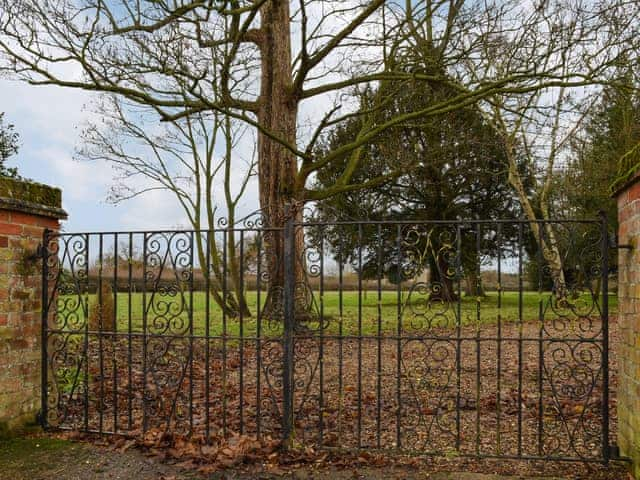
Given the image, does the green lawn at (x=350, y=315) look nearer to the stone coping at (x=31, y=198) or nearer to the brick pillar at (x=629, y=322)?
the stone coping at (x=31, y=198)

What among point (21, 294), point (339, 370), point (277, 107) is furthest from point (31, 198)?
point (277, 107)

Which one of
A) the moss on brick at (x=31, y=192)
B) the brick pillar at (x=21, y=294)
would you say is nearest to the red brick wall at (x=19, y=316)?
the brick pillar at (x=21, y=294)

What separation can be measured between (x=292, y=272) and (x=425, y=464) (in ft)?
5.88

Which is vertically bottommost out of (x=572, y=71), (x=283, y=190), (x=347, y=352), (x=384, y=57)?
(x=347, y=352)

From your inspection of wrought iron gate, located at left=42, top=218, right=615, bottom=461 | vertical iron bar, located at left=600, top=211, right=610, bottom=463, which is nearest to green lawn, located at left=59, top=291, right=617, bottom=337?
wrought iron gate, located at left=42, top=218, right=615, bottom=461

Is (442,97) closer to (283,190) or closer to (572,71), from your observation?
(572,71)

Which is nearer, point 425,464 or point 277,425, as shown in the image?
point 425,464

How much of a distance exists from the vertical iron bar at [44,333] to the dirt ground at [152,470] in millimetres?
410

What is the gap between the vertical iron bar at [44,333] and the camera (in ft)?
14.9

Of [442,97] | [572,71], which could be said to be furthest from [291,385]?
[442,97]

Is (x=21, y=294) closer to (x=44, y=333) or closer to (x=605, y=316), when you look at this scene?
(x=44, y=333)

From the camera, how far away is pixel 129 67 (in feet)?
26.2

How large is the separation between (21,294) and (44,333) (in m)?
0.41

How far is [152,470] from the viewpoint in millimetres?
3904
